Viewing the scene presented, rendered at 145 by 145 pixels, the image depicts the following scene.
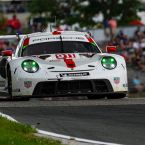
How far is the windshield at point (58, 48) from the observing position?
14398 millimetres

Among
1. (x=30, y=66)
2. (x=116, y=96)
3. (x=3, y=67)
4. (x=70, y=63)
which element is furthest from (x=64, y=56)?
(x=3, y=67)

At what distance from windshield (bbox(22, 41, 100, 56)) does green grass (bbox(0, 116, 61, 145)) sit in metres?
4.96

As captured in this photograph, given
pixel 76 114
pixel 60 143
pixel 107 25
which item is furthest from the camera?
pixel 107 25

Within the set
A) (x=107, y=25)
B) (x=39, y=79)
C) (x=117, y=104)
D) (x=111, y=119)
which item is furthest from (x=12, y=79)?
(x=107, y=25)

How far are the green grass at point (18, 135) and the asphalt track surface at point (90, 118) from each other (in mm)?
345

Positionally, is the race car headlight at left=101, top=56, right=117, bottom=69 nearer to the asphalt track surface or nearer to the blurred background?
the asphalt track surface

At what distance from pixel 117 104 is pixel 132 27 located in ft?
81.3

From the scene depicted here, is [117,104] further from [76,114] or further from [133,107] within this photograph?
[76,114]

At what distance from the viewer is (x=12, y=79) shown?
1323 centimetres

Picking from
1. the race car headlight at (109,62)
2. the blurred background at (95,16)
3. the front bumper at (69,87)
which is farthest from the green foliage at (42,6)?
the front bumper at (69,87)

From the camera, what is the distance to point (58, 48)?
14.5 meters

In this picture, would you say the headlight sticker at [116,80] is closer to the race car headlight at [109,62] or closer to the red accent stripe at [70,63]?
the race car headlight at [109,62]

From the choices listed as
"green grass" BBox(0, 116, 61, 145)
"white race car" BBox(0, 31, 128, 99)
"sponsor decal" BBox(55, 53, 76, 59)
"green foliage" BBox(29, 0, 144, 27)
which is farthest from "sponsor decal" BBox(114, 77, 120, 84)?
"green foliage" BBox(29, 0, 144, 27)

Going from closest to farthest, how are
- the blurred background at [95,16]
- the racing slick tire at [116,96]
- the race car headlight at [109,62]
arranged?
the race car headlight at [109,62] < the racing slick tire at [116,96] < the blurred background at [95,16]
